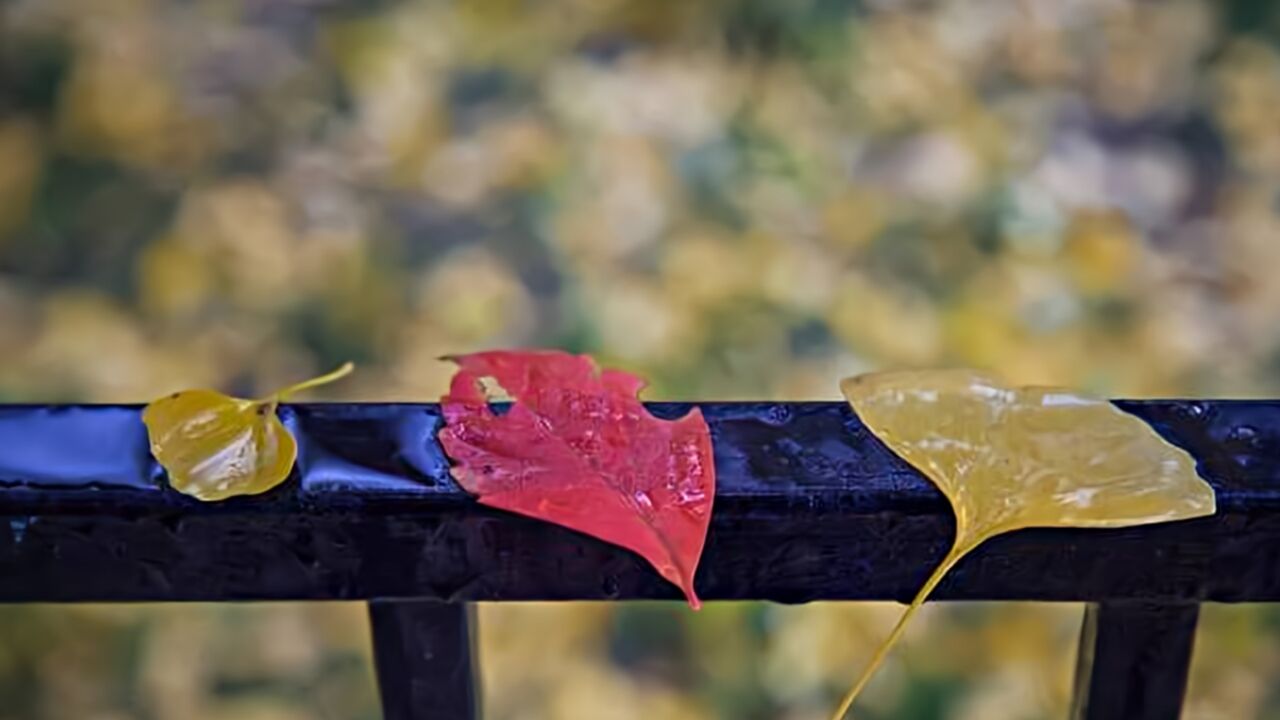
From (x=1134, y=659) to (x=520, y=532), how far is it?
196 mm

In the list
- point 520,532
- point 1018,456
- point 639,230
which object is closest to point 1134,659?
point 1018,456

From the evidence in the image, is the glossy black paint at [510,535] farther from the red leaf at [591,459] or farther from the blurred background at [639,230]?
the blurred background at [639,230]

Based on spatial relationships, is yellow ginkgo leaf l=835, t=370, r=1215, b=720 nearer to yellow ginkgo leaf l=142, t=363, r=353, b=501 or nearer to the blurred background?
yellow ginkgo leaf l=142, t=363, r=353, b=501

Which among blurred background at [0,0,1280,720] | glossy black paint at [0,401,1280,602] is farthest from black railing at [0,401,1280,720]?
blurred background at [0,0,1280,720]

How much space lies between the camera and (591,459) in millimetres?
354

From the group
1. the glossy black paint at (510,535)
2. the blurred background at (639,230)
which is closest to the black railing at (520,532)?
the glossy black paint at (510,535)

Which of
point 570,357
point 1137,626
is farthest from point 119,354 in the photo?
point 1137,626

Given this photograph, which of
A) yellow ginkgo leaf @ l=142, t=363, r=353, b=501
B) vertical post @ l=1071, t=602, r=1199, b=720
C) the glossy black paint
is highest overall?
yellow ginkgo leaf @ l=142, t=363, r=353, b=501

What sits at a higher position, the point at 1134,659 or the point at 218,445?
the point at 218,445

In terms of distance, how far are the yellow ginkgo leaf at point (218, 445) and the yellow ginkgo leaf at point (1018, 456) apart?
0.16 m

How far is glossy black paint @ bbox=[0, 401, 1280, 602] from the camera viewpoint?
1.10 ft

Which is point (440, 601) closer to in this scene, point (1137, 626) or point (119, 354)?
point (1137, 626)

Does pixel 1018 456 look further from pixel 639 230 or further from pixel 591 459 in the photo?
pixel 639 230

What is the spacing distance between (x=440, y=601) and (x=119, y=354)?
0.67 meters
